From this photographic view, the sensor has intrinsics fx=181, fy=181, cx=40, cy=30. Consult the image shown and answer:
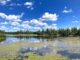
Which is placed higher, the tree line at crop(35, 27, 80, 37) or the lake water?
the tree line at crop(35, 27, 80, 37)

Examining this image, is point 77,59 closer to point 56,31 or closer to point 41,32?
point 56,31

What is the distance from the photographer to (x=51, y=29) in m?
143

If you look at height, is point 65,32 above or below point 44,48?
above

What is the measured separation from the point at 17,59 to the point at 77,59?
6.48m

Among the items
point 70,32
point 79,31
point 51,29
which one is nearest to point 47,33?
point 51,29

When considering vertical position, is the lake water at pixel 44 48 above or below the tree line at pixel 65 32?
below

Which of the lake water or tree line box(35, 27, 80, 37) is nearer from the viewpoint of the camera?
the lake water

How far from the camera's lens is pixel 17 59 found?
19.0 metres

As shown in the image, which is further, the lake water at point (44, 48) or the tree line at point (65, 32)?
the tree line at point (65, 32)

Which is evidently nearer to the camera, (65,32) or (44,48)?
(44,48)

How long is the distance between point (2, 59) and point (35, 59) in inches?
139

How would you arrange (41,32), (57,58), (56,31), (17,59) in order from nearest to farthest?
(17,59) < (57,58) < (56,31) < (41,32)

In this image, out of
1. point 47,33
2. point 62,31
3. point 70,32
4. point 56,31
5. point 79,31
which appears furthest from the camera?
point 47,33

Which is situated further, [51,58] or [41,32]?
[41,32]
